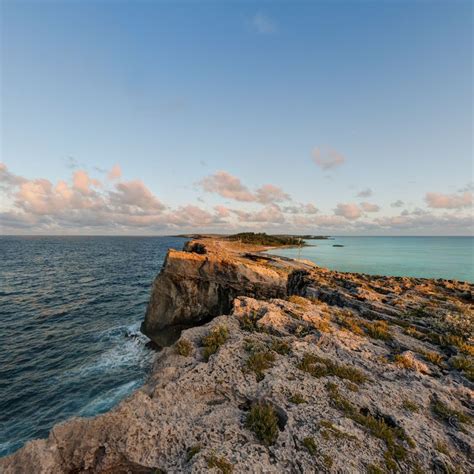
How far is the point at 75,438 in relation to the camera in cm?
665

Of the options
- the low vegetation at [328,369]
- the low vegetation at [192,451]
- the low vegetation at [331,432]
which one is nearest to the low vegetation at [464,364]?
the low vegetation at [328,369]

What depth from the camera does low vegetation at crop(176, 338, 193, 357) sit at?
35.9 feet

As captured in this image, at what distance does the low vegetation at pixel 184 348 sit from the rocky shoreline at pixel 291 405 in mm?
45

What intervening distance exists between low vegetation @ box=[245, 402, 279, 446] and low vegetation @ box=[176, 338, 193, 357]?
4162mm

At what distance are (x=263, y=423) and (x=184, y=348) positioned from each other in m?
5.11

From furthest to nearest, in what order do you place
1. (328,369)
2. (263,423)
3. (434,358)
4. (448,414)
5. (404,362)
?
1. (434,358)
2. (404,362)
3. (328,369)
4. (448,414)
5. (263,423)

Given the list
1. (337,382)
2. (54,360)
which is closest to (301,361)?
(337,382)

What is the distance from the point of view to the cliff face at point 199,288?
31.0m

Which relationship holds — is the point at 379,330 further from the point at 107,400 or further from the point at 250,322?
the point at 107,400

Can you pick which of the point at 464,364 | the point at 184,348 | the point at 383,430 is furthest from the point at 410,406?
the point at 184,348

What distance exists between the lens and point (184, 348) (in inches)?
440

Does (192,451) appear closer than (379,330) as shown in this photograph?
Yes

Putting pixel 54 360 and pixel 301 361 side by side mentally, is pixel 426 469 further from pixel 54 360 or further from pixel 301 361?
pixel 54 360

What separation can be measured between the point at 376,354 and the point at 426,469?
5855 mm
